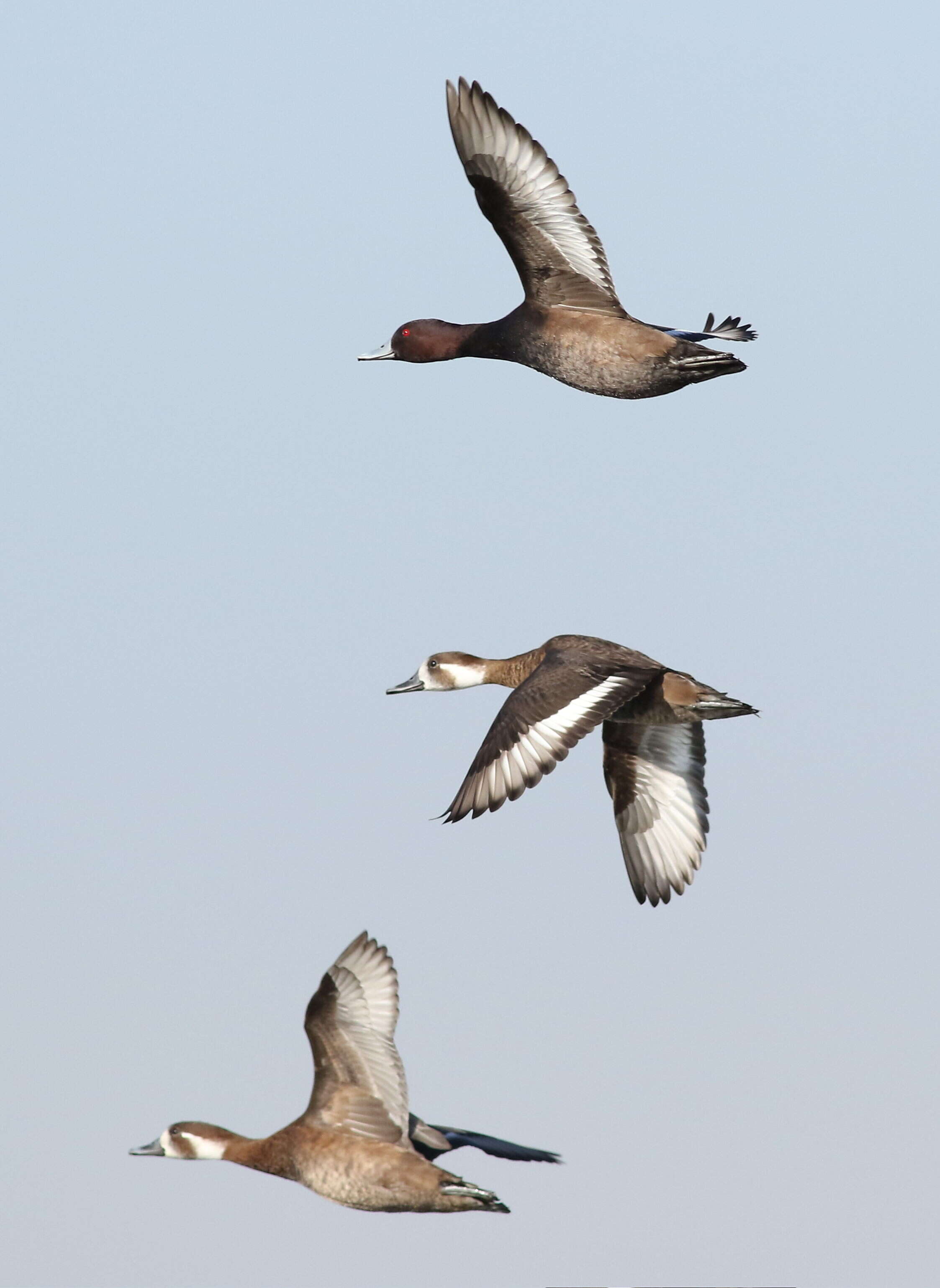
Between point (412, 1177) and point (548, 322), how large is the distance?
226 inches

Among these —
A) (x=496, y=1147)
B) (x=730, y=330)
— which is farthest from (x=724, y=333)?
(x=496, y=1147)

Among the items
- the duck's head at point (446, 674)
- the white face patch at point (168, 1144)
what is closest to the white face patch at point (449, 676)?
the duck's head at point (446, 674)

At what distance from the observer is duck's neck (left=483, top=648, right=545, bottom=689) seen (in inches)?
608

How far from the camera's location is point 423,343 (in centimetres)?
1591

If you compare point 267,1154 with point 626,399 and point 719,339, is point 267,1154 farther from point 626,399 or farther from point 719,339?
point 719,339

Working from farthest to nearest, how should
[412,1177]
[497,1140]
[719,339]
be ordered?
1. [719,339]
2. [497,1140]
3. [412,1177]

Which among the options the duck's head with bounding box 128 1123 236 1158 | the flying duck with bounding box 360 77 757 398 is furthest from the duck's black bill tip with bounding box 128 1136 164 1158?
the flying duck with bounding box 360 77 757 398

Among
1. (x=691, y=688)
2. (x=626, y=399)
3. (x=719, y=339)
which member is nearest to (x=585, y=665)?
(x=691, y=688)

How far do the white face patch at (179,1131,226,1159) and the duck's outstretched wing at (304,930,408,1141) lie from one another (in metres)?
1.02

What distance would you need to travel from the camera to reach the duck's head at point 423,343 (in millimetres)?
15789

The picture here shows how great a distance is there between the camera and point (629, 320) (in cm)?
1469

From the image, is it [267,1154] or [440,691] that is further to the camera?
[440,691]

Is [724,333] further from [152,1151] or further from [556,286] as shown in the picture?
[152,1151]

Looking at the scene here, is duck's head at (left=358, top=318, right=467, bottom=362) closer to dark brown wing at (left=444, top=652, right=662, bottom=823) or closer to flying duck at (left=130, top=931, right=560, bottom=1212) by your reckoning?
dark brown wing at (left=444, top=652, right=662, bottom=823)
